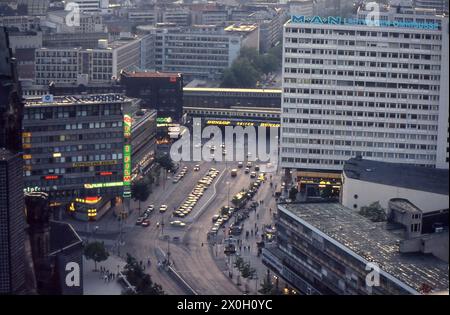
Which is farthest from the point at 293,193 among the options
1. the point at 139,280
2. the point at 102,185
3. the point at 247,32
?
the point at 247,32

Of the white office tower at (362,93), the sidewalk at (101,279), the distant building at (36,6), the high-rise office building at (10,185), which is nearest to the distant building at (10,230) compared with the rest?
the high-rise office building at (10,185)

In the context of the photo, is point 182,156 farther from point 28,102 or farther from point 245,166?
point 28,102

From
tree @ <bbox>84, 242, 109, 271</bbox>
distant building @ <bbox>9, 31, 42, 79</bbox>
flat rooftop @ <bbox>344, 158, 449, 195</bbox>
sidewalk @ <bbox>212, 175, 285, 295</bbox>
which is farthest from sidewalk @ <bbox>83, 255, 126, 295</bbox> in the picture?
distant building @ <bbox>9, 31, 42, 79</bbox>

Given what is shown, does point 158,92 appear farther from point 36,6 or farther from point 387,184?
point 36,6

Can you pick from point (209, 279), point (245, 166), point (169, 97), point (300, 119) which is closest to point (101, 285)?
point (209, 279)

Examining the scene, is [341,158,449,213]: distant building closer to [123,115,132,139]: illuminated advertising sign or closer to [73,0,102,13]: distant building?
[123,115,132,139]: illuminated advertising sign
